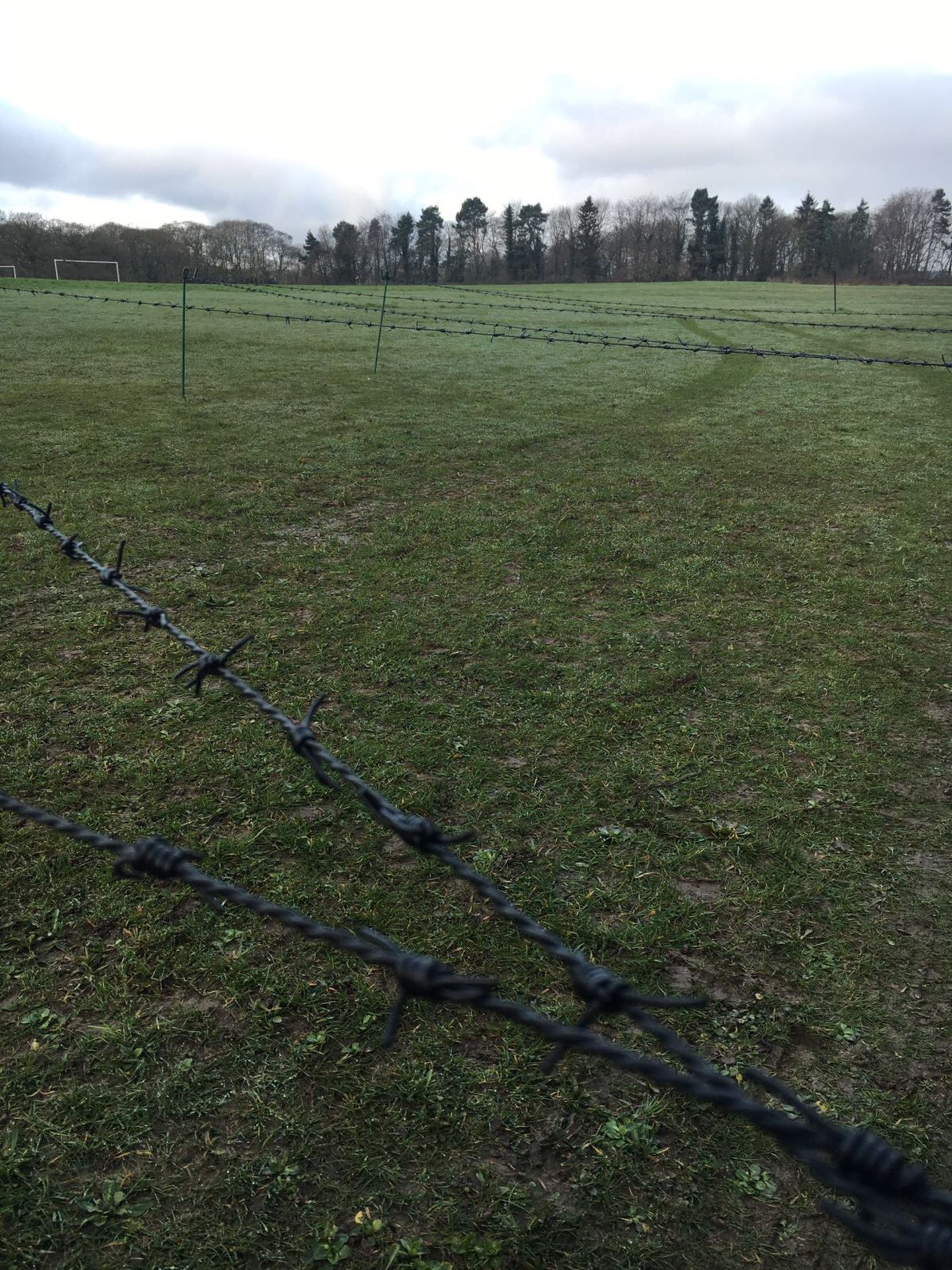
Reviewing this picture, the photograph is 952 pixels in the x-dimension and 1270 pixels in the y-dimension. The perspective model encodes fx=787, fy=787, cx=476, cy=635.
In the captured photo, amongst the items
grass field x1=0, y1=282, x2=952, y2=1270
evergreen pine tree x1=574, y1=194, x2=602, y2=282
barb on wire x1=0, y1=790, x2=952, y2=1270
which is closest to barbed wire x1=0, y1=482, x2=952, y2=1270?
barb on wire x1=0, y1=790, x2=952, y2=1270

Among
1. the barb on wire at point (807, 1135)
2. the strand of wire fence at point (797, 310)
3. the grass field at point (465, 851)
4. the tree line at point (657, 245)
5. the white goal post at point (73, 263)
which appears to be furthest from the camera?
the tree line at point (657, 245)

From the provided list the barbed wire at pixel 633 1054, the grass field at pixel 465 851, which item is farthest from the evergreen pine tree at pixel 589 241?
the barbed wire at pixel 633 1054

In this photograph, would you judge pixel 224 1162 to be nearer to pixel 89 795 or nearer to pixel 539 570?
pixel 89 795

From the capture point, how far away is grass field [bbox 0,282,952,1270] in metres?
2.44

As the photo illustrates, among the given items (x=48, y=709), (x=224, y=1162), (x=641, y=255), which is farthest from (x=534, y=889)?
(x=641, y=255)

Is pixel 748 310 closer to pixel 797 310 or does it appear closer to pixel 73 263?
pixel 797 310

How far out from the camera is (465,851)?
3.91 metres

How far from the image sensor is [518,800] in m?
4.24

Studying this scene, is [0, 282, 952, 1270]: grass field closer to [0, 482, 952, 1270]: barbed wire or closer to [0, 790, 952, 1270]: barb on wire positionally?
[0, 482, 952, 1270]: barbed wire

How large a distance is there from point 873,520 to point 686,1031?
7.87 metres

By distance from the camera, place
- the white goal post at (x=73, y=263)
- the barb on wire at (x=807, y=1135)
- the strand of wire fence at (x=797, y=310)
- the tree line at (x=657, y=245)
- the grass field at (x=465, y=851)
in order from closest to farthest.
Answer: the barb on wire at (x=807, y=1135) → the grass field at (x=465, y=851) → the strand of wire fence at (x=797, y=310) → the white goal post at (x=73, y=263) → the tree line at (x=657, y=245)

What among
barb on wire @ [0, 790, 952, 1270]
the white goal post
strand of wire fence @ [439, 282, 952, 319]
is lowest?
barb on wire @ [0, 790, 952, 1270]

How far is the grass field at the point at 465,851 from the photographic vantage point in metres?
2.44

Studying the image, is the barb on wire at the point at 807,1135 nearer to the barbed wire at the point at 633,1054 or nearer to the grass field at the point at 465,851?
the barbed wire at the point at 633,1054
